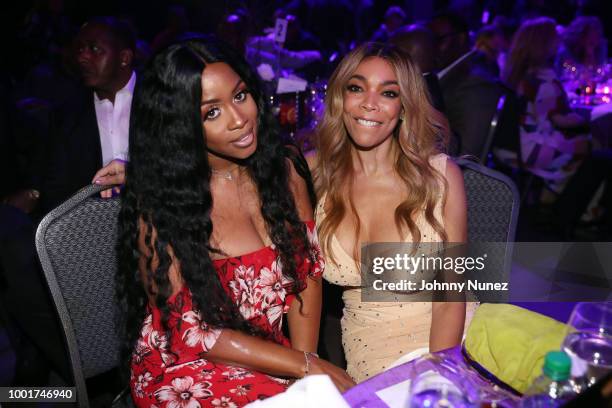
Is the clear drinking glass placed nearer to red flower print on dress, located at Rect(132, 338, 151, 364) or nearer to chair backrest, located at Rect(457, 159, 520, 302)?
chair backrest, located at Rect(457, 159, 520, 302)

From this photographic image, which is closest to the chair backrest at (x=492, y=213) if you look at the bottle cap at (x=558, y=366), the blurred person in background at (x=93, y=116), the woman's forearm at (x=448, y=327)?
the woman's forearm at (x=448, y=327)

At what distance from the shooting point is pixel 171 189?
66.7 inches

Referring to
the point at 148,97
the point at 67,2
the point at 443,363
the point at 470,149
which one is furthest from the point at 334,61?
the point at 67,2

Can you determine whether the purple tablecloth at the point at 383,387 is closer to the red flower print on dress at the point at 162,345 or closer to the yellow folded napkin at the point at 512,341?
the yellow folded napkin at the point at 512,341

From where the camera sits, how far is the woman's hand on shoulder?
204 cm

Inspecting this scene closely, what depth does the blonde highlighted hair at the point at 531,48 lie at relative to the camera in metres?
4.79

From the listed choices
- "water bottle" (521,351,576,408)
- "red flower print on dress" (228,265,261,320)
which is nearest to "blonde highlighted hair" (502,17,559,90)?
"red flower print on dress" (228,265,261,320)

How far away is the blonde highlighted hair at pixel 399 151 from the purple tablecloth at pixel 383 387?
2.52ft

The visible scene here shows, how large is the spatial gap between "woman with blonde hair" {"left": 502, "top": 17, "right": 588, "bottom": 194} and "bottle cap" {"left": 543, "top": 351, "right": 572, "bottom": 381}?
4.06 meters

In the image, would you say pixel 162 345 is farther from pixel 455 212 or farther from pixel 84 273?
pixel 455 212

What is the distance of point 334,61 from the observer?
4.54 m

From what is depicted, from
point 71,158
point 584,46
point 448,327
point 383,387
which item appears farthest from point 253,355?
point 584,46

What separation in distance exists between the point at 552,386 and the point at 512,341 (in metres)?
0.19

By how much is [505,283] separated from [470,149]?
1.84m
